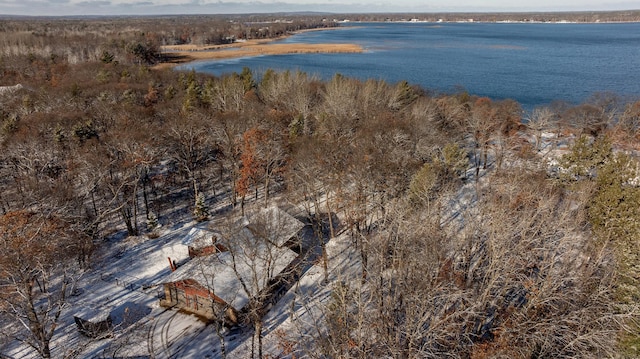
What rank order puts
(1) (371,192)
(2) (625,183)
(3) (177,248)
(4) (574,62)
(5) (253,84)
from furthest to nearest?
(4) (574,62) < (5) (253,84) < (3) (177,248) < (1) (371,192) < (2) (625,183)

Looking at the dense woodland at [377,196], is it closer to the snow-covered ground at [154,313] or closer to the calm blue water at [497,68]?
the snow-covered ground at [154,313]

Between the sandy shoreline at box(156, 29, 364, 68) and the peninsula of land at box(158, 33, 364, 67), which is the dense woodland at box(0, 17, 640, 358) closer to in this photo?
the peninsula of land at box(158, 33, 364, 67)

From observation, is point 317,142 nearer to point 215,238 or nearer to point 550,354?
point 215,238

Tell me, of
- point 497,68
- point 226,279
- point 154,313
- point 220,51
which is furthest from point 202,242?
point 220,51

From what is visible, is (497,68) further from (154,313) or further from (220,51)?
(154,313)

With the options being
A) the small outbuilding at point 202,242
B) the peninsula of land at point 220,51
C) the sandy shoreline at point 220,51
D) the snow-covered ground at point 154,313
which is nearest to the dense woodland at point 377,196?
the snow-covered ground at point 154,313

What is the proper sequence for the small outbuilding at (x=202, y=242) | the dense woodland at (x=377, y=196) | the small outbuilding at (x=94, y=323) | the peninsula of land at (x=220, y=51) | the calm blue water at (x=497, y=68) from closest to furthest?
the dense woodland at (x=377, y=196), the small outbuilding at (x=94, y=323), the small outbuilding at (x=202, y=242), the calm blue water at (x=497, y=68), the peninsula of land at (x=220, y=51)

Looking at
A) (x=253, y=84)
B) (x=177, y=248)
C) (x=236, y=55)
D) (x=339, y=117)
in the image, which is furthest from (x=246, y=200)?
(x=236, y=55)

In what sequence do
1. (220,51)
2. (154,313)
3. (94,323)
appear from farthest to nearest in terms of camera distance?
(220,51) → (154,313) → (94,323)
